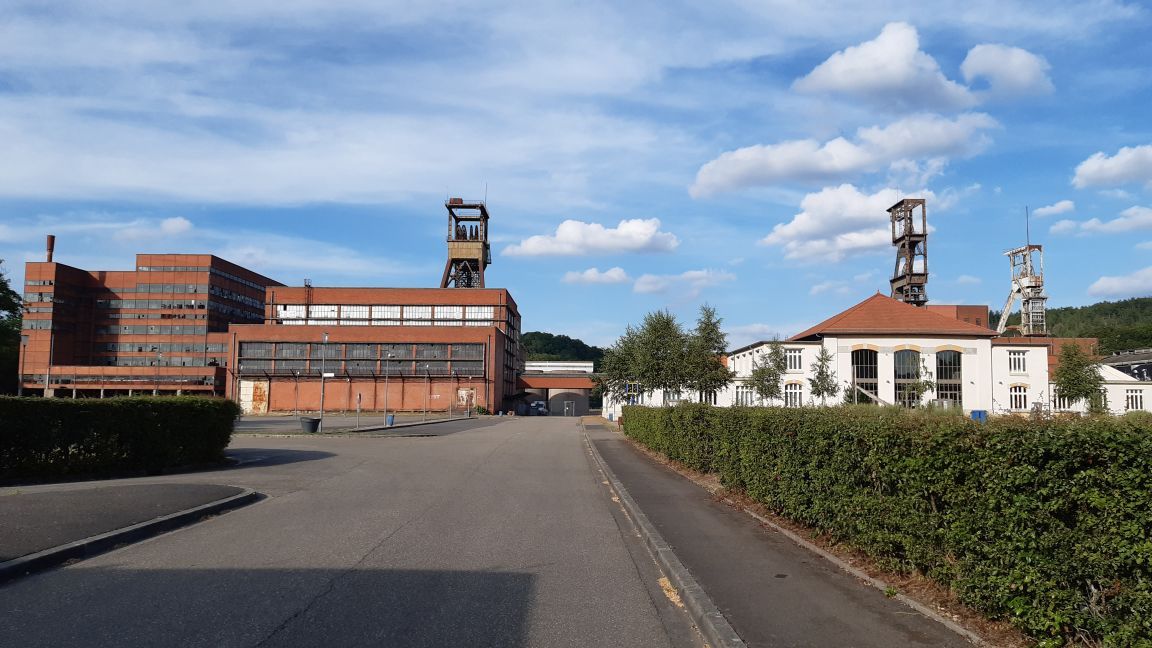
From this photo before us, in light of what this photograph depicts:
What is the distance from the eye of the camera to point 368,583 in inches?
278

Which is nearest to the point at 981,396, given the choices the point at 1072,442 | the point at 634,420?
the point at 634,420

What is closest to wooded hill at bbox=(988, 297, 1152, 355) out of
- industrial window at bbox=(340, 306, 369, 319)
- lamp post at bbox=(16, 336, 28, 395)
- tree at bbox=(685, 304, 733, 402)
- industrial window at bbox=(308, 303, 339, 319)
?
tree at bbox=(685, 304, 733, 402)

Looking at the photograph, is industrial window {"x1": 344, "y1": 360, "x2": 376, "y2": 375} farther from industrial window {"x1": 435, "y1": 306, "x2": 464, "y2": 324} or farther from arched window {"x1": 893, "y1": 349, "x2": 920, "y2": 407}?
arched window {"x1": 893, "y1": 349, "x2": 920, "y2": 407}

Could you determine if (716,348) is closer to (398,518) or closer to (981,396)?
(398,518)

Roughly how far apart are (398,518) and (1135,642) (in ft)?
29.4

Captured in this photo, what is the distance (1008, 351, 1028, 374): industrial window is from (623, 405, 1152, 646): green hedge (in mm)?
77218

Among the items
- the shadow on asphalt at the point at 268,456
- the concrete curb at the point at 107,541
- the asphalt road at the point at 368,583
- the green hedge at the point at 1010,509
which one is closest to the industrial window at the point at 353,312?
the shadow on asphalt at the point at 268,456

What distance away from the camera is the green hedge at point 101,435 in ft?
46.7

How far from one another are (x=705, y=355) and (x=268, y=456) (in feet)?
73.6

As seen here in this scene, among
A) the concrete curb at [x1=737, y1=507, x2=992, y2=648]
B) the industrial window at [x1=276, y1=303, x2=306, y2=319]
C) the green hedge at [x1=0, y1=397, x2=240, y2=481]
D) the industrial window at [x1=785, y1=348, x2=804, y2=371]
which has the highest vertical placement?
the industrial window at [x1=276, y1=303, x2=306, y2=319]

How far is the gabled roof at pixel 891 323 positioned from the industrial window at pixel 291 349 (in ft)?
191

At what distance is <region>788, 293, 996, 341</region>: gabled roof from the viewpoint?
72.2 metres

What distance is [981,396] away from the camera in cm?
7262

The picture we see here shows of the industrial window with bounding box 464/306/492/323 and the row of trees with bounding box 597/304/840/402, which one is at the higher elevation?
the industrial window with bounding box 464/306/492/323
